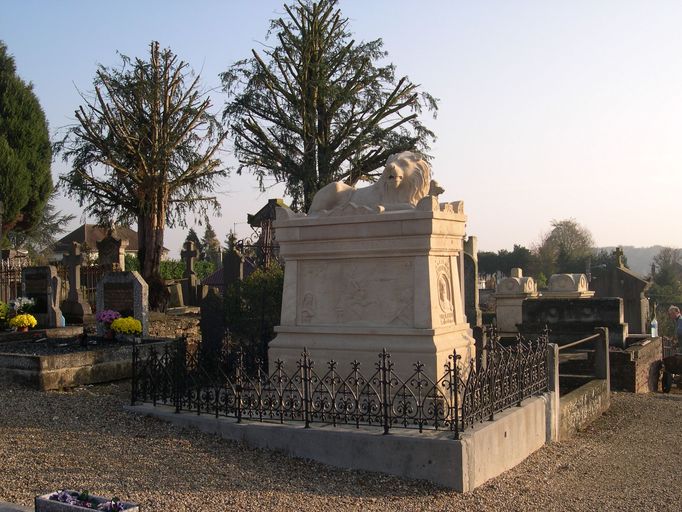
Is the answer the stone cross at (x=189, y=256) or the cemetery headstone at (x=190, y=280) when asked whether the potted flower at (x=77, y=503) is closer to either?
the cemetery headstone at (x=190, y=280)

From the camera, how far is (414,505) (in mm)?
5441

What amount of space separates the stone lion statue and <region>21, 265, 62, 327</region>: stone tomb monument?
10442 mm

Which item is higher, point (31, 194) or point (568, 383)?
point (31, 194)

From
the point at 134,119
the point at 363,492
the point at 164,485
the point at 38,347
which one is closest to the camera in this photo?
the point at 164,485

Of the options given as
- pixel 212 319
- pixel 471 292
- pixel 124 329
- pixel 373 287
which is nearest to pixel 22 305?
pixel 124 329

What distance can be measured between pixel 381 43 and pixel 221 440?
18.2m

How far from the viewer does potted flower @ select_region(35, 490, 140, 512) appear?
404cm

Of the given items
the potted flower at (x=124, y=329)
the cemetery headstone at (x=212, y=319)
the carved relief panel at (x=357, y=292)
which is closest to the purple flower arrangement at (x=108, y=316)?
the potted flower at (x=124, y=329)

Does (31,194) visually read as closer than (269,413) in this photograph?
No

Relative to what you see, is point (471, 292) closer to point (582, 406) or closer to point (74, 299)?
point (582, 406)

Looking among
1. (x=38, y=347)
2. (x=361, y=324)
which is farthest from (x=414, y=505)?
(x=38, y=347)

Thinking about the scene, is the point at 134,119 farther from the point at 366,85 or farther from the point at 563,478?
the point at 563,478

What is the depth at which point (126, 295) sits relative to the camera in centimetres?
1463

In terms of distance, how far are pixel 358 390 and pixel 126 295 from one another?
8463 millimetres
